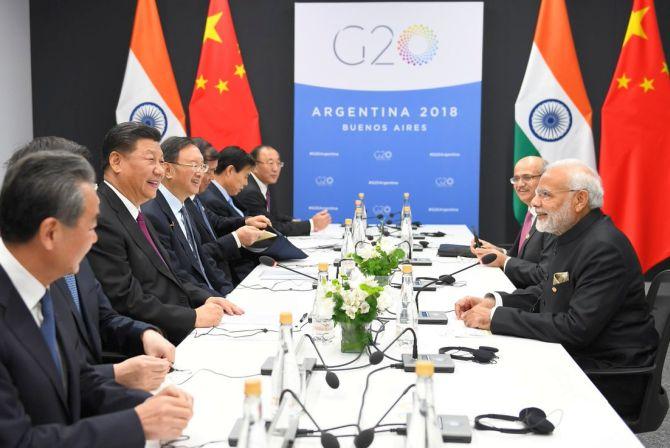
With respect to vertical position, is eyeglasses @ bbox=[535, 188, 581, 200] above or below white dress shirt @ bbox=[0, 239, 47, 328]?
above

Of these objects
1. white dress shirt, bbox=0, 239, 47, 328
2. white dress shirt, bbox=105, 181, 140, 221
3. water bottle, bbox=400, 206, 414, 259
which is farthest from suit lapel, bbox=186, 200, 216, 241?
white dress shirt, bbox=0, 239, 47, 328

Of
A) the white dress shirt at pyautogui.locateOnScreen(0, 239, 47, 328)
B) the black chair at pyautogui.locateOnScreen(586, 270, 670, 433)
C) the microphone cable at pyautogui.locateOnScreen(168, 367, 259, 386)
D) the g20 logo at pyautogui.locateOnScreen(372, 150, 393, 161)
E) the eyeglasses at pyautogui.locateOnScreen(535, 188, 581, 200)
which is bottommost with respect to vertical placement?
the black chair at pyautogui.locateOnScreen(586, 270, 670, 433)

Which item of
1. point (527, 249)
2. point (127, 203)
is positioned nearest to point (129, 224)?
point (127, 203)

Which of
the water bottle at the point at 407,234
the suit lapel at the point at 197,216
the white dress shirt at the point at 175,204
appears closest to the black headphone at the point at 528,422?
the white dress shirt at the point at 175,204

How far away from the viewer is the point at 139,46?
6973 mm

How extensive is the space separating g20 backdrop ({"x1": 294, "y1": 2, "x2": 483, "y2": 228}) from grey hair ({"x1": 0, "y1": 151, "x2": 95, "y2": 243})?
5.48 meters

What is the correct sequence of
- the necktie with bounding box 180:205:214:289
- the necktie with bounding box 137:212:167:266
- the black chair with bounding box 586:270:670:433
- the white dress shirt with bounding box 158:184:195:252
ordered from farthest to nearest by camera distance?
the necktie with bounding box 180:205:214:289, the white dress shirt with bounding box 158:184:195:252, the necktie with bounding box 137:212:167:266, the black chair with bounding box 586:270:670:433

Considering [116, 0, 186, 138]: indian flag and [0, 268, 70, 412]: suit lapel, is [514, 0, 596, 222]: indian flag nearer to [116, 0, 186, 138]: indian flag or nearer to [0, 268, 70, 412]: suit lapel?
[116, 0, 186, 138]: indian flag

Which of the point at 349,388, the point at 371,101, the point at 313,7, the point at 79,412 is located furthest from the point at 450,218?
the point at 79,412

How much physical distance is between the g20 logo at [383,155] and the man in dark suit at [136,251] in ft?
12.9

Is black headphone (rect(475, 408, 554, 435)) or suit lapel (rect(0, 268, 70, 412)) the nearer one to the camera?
suit lapel (rect(0, 268, 70, 412))

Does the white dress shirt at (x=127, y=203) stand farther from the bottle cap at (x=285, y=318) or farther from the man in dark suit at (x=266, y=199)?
the man in dark suit at (x=266, y=199)

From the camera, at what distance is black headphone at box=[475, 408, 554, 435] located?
5.93ft

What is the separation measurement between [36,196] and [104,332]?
4.06 feet
